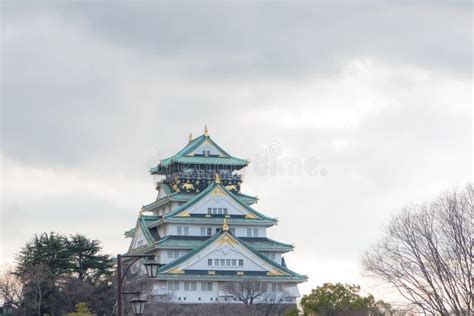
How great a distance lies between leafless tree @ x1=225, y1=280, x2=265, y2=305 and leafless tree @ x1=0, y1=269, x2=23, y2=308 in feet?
55.4

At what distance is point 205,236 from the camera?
110 meters

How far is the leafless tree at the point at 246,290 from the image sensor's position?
102 m

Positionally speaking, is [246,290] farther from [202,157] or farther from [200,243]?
[202,157]

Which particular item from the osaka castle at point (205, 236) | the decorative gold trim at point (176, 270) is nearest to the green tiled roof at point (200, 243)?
the osaka castle at point (205, 236)

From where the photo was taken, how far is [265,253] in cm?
11131

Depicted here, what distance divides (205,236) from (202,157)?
8.74 meters

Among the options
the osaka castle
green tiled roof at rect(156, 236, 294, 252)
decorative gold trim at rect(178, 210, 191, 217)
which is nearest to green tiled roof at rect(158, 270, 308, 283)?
the osaka castle

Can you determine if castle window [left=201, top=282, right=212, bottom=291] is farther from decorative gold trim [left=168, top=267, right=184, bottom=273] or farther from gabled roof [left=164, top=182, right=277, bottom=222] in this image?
gabled roof [left=164, top=182, right=277, bottom=222]

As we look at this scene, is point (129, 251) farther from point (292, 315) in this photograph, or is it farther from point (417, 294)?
point (417, 294)

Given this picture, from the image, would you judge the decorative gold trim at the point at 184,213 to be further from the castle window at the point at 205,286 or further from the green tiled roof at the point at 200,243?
the castle window at the point at 205,286

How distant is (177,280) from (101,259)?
7.92 metres

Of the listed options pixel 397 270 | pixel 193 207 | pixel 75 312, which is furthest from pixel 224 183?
pixel 397 270

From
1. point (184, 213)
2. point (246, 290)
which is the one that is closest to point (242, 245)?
point (246, 290)

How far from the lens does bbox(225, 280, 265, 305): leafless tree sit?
10225 cm
